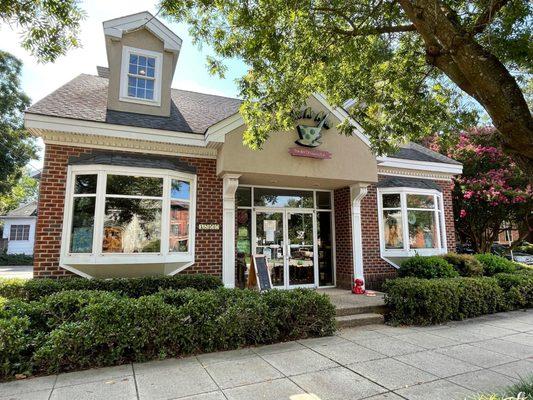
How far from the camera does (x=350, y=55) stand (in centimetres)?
753

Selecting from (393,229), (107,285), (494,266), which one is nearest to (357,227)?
(393,229)

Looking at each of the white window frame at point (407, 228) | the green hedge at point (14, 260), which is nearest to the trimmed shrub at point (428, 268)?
the white window frame at point (407, 228)

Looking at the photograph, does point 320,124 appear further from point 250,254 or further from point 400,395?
point 400,395

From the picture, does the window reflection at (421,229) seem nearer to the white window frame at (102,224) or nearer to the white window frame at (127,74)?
the white window frame at (102,224)

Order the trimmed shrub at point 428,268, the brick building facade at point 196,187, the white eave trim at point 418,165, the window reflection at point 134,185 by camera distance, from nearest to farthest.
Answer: the brick building facade at point 196,187 < the window reflection at point 134,185 < the trimmed shrub at point 428,268 < the white eave trim at point 418,165

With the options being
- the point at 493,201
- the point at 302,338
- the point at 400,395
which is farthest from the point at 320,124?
the point at 493,201

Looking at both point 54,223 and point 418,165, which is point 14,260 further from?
point 418,165

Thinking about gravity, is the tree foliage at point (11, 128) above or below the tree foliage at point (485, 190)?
above

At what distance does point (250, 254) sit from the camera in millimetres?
9953

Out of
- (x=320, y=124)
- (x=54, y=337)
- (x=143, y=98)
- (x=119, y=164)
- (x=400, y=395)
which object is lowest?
(x=400, y=395)

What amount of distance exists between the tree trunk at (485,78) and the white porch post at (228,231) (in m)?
5.58

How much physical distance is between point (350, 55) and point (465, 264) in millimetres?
7156

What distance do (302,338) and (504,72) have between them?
5042 millimetres

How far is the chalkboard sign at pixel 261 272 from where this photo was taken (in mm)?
8859
